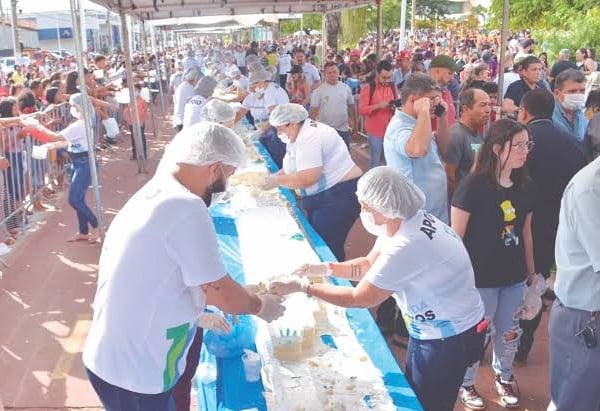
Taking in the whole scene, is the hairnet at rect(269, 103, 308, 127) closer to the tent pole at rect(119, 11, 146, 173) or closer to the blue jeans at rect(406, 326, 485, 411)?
the blue jeans at rect(406, 326, 485, 411)

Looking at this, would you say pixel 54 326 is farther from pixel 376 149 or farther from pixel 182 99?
pixel 376 149

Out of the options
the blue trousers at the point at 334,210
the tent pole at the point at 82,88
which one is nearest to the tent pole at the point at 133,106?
the tent pole at the point at 82,88

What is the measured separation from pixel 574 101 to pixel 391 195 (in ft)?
9.47

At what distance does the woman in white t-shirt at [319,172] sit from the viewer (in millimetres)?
4055

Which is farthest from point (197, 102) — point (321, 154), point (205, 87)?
point (321, 154)

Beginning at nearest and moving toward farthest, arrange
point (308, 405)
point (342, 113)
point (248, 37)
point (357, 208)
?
point (308, 405) → point (357, 208) → point (342, 113) → point (248, 37)

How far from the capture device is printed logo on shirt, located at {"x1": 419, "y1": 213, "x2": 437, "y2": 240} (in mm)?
2232

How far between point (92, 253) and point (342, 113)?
339cm

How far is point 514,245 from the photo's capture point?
3000mm

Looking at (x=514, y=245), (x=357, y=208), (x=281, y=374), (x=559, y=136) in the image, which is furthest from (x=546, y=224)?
(x=281, y=374)

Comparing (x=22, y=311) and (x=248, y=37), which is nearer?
(x=22, y=311)

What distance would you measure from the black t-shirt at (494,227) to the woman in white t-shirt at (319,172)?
1308mm

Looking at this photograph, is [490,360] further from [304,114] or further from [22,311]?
[22,311]

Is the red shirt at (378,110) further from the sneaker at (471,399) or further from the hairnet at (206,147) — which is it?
the hairnet at (206,147)
